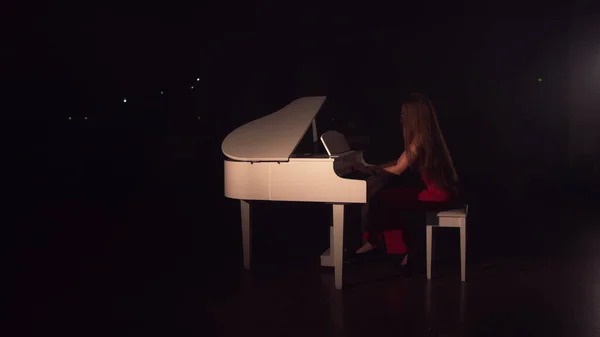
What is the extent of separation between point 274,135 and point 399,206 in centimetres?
92

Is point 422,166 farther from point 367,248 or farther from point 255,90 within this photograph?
point 255,90

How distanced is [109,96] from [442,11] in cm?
823

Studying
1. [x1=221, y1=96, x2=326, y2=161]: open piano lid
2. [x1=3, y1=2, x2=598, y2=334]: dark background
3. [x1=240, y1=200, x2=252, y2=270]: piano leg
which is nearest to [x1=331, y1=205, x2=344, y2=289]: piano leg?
[x1=221, y1=96, x2=326, y2=161]: open piano lid

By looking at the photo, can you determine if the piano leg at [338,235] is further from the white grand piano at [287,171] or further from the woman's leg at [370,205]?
the woman's leg at [370,205]

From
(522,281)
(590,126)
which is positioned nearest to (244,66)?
(590,126)

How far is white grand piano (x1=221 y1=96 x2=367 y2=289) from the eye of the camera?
12.1 feet

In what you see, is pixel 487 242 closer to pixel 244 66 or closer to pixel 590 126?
pixel 590 126

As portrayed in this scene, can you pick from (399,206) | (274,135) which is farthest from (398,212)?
(274,135)

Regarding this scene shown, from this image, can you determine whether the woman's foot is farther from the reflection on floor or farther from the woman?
the woman

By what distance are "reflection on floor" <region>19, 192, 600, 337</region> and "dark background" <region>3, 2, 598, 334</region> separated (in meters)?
0.68

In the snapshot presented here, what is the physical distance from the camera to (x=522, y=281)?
3.95 metres

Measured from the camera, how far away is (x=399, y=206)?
4070 millimetres

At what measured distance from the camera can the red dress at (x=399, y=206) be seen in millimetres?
3992

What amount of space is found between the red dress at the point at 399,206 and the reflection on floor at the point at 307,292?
244 millimetres
